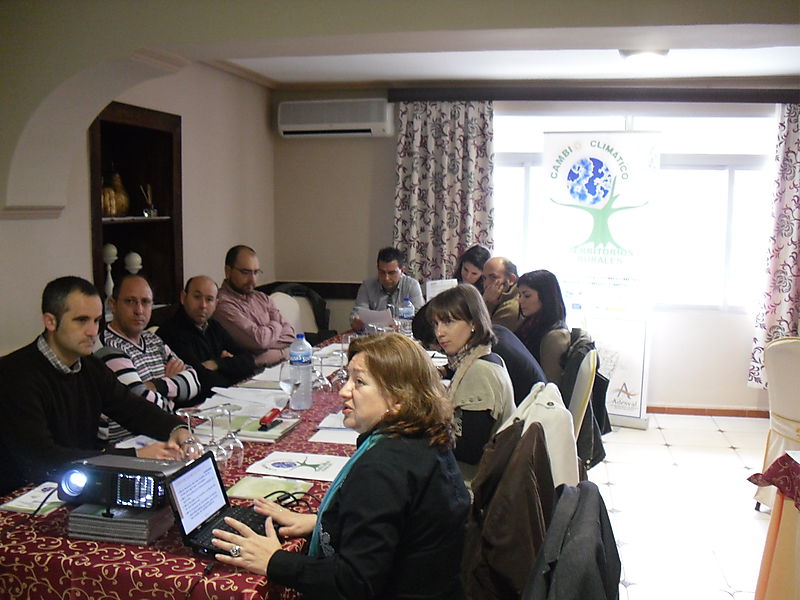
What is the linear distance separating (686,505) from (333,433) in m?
2.40

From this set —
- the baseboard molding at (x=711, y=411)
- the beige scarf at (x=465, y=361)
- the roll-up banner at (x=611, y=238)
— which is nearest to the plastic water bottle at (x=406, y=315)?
the roll-up banner at (x=611, y=238)

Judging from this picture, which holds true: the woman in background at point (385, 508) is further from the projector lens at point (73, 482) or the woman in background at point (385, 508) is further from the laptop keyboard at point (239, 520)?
the projector lens at point (73, 482)

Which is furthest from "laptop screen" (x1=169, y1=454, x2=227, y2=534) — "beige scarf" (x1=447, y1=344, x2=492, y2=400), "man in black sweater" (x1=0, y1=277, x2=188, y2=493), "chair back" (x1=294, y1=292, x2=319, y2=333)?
"chair back" (x1=294, y1=292, x2=319, y2=333)

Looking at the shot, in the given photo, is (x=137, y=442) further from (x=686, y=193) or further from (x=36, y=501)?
(x=686, y=193)

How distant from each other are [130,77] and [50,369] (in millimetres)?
1465

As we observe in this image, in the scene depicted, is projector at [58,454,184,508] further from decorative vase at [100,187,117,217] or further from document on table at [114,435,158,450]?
decorative vase at [100,187,117,217]

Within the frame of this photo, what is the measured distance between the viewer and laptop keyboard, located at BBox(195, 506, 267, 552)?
168 cm

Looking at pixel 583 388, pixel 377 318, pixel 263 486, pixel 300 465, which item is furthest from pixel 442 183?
pixel 263 486

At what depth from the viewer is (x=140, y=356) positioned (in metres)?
3.19

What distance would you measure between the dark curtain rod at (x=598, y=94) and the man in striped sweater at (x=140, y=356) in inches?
122

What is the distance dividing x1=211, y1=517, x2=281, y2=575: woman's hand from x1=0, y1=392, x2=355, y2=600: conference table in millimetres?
24

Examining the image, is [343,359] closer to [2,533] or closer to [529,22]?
[529,22]

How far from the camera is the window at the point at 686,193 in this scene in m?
5.66

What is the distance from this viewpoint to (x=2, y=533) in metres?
1.76
